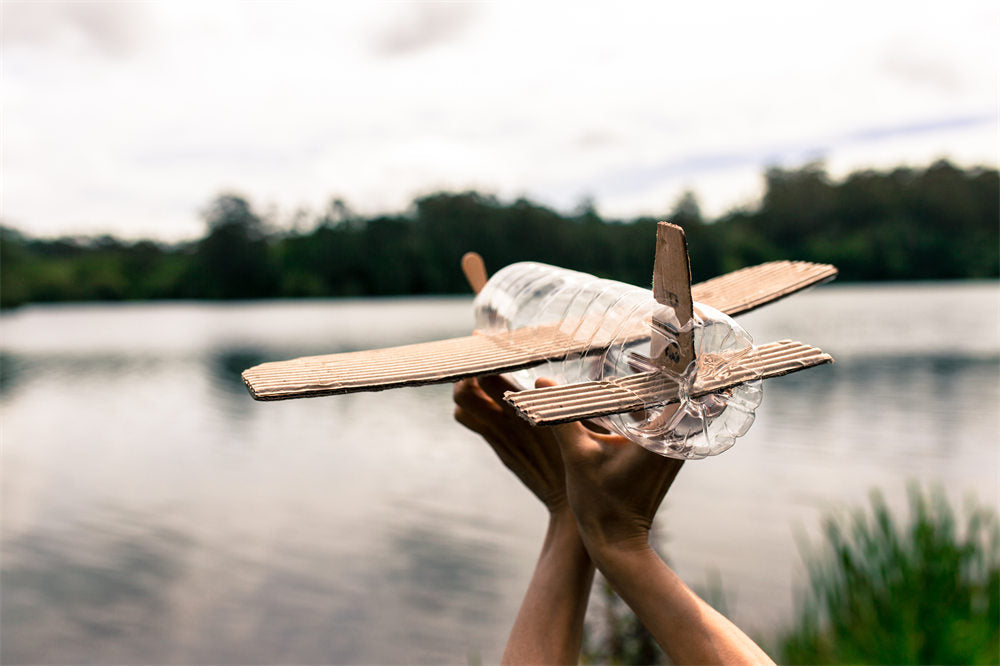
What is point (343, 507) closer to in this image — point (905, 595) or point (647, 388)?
point (905, 595)

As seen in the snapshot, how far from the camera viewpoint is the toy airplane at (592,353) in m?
0.92

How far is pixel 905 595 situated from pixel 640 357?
14.6 ft

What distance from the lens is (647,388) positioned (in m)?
1.00

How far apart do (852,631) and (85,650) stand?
1065 centimetres

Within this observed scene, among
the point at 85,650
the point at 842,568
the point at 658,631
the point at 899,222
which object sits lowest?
the point at 85,650

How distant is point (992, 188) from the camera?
4472cm

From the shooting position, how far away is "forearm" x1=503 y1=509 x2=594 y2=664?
131 cm

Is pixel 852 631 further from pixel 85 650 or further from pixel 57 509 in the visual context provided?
pixel 57 509

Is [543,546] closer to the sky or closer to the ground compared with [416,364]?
closer to the ground

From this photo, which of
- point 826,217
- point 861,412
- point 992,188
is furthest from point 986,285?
point 861,412

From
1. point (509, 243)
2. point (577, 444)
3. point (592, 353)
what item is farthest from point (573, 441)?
point (509, 243)

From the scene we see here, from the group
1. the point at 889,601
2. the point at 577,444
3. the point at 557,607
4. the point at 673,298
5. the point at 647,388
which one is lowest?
the point at 889,601

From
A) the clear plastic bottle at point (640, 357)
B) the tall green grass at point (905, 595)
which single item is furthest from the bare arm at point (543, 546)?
the tall green grass at point (905, 595)

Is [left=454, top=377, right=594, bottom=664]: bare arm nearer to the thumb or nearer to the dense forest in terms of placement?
the thumb
